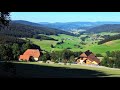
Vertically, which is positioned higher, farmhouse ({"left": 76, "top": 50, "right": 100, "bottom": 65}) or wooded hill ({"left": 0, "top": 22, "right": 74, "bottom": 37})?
wooded hill ({"left": 0, "top": 22, "right": 74, "bottom": 37})

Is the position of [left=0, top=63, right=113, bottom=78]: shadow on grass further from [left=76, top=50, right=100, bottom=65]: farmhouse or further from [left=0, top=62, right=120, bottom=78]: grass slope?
[left=76, top=50, right=100, bottom=65]: farmhouse

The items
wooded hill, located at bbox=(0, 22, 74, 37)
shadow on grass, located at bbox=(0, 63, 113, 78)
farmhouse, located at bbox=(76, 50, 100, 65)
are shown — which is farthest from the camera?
farmhouse, located at bbox=(76, 50, 100, 65)

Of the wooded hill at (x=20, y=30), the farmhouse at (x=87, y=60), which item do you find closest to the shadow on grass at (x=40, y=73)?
the wooded hill at (x=20, y=30)

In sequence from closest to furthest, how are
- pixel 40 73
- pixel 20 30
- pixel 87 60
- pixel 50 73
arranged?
pixel 40 73, pixel 50 73, pixel 87 60, pixel 20 30

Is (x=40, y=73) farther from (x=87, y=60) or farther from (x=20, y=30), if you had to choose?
(x=20, y=30)

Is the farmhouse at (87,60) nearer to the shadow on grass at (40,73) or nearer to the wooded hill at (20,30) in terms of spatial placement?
the wooded hill at (20,30)

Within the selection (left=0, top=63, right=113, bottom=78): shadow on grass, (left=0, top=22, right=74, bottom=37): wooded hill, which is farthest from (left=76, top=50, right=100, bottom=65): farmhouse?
(left=0, top=63, right=113, bottom=78): shadow on grass

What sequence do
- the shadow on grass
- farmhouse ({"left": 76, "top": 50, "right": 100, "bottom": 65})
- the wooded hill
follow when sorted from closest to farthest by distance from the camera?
the shadow on grass < the wooded hill < farmhouse ({"left": 76, "top": 50, "right": 100, "bottom": 65})

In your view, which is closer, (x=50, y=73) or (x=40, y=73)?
(x=40, y=73)

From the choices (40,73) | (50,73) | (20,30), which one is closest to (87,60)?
(20,30)
